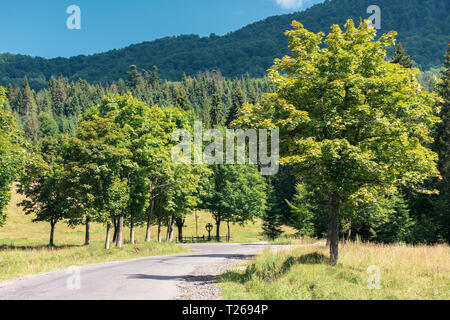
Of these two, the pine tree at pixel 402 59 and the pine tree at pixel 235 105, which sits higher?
the pine tree at pixel 235 105

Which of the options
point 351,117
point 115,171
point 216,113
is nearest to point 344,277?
point 351,117

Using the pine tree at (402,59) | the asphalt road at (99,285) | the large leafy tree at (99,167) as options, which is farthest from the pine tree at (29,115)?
the asphalt road at (99,285)

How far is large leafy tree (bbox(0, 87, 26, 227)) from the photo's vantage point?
2239cm

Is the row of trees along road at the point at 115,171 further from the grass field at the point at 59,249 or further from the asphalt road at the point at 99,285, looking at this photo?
the asphalt road at the point at 99,285

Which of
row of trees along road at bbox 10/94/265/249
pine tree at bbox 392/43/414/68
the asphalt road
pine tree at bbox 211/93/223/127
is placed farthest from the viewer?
pine tree at bbox 211/93/223/127

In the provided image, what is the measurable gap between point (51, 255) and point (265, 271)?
15348mm

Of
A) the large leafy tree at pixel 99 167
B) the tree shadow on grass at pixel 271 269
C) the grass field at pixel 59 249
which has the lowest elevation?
the grass field at pixel 59 249

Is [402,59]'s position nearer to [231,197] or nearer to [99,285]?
[231,197]

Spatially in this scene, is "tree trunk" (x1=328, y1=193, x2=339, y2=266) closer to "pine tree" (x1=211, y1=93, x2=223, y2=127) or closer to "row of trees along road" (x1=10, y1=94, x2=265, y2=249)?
"row of trees along road" (x1=10, y1=94, x2=265, y2=249)

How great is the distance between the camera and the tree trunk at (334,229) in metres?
16.1

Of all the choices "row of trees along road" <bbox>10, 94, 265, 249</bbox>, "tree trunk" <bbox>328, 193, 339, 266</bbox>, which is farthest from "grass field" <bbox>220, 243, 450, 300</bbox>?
"row of trees along road" <bbox>10, 94, 265, 249</bbox>

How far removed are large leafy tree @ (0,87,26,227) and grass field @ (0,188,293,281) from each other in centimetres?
496

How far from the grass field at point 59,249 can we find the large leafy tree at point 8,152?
496cm
